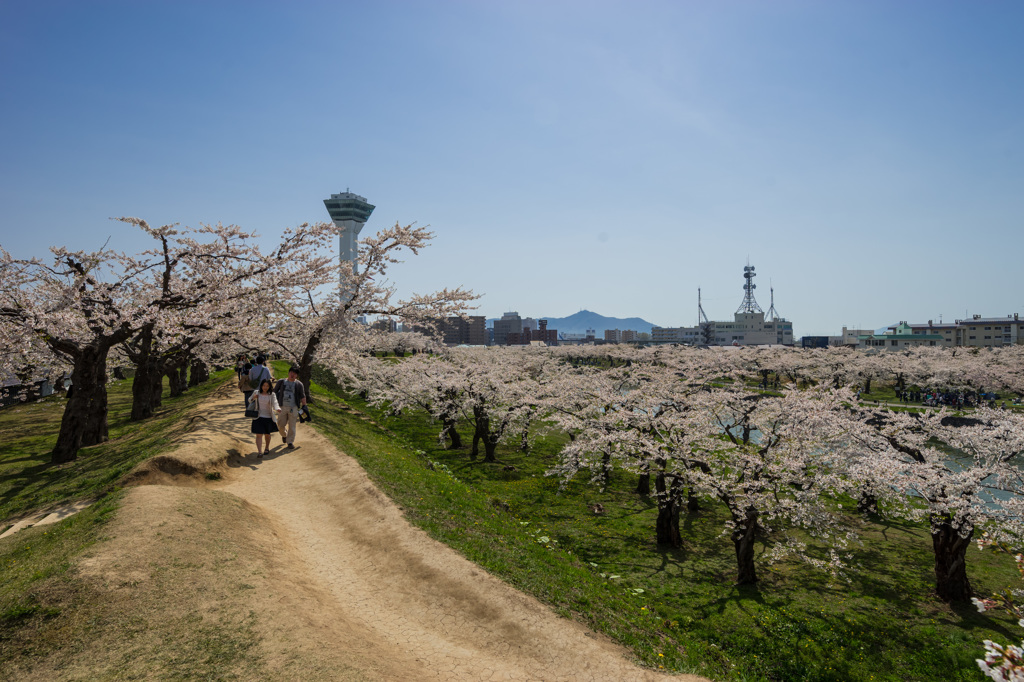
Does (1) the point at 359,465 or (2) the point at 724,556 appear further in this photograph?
(2) the point at 724,556

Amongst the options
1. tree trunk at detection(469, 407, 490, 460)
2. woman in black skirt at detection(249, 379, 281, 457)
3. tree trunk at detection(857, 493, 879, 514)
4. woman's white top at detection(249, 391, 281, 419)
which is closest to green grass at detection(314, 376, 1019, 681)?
tree trunk at detection(857, 493, 879, 514)

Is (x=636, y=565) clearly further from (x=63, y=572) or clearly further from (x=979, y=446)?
(x=63, y=572)

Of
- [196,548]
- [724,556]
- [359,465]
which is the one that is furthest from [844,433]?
[196,548]

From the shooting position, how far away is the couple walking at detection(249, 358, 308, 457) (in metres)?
16.8

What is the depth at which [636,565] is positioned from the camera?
18.0 meters

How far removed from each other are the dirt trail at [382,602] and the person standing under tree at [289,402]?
11.9ft

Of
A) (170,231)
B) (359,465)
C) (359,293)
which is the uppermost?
(170,231)

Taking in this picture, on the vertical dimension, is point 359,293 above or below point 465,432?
above

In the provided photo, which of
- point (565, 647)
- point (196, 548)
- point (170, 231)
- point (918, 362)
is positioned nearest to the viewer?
point (565, 647)

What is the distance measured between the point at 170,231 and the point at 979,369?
84.1 meters

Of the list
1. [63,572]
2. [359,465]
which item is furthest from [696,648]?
[63,572]

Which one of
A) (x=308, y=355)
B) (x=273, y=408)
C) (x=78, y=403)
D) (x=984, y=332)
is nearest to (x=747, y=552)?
(x=273, y=408)

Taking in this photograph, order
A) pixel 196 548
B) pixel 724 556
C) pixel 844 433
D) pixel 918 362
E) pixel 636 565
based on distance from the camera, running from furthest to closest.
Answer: pixel 918 362, pixel 844 433, pixel 724 556, pixel 636 565, pixel 196 548

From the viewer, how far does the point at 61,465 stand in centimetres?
1770
